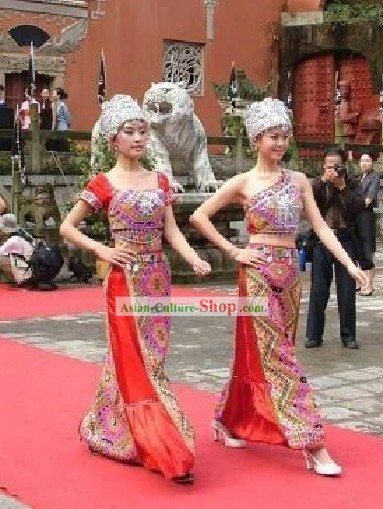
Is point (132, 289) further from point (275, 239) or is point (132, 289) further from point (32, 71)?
point (32, 71)

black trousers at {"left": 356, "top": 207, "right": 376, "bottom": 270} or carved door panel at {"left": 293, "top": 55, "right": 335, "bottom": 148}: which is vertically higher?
carved door panel at {"left": 293, "top": 55, "right": 335, "bottom": 148}

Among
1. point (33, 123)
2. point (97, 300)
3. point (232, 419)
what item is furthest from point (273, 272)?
point (33, 123)

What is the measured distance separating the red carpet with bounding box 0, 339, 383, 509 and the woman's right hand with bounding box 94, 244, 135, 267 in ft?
2.92

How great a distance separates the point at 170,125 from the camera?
11242mm

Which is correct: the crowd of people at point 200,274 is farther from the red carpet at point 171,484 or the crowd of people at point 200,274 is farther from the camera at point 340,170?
the camera at point 340,170

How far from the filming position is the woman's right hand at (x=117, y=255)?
426 centimetres

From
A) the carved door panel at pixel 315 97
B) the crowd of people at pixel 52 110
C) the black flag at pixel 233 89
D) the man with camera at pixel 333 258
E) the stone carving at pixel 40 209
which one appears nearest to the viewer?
the man with camera at pixel 333 258

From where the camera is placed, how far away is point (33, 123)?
47.5 feet

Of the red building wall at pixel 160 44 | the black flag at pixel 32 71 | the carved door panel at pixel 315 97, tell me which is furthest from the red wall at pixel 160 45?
the black flag at pixel 32 71

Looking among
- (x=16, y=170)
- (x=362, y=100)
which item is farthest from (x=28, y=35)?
(x=362, y=100)

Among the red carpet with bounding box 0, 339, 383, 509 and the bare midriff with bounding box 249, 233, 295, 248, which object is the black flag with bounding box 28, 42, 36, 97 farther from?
the bare midriff with bounding box 249, 233, 295, 248

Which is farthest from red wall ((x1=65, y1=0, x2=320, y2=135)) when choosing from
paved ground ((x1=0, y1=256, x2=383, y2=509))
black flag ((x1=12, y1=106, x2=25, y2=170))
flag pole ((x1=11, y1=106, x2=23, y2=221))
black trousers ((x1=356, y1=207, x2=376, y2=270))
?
black trousers ((x1=356, y1=207, x2=376, y2=270))

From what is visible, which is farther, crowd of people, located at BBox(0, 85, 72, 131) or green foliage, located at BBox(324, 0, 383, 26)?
green foliage, located at BBox(324, 0, 383, 26)

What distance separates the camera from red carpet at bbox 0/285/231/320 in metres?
9.24
